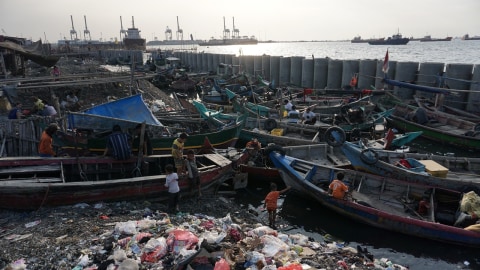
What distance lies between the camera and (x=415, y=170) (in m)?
10.6

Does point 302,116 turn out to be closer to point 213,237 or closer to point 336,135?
point 336,135

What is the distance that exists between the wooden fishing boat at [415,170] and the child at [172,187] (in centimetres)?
556

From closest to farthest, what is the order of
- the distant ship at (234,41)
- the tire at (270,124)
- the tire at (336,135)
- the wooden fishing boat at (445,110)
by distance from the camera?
the tire at (336,135), the tire at (270,124), the wooden fishing boat at (445,110), the distant ship at (234,41)

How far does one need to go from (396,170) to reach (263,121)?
8.08m

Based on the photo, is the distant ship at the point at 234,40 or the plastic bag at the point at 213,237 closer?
the plastic bag at the point at 213,237

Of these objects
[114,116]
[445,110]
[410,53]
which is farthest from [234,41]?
[114,116]

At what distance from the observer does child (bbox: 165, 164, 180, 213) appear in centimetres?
923

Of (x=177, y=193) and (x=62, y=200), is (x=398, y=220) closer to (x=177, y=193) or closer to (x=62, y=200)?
(x=177, y=193)

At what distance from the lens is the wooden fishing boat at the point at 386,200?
8703mm

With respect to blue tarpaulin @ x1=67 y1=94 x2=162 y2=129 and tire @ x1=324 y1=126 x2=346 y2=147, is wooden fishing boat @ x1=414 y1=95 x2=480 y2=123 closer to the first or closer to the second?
tire @ x1=324 y1=126 x2=346 y2=147

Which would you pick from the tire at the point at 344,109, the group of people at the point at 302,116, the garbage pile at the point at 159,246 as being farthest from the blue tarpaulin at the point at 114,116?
the tire at the point at 344,109

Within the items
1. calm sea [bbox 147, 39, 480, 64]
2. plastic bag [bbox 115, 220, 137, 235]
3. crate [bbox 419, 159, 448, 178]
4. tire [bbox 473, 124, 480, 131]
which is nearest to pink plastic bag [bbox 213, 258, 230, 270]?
plastic bag [bbox 115, 220, 137, 235]

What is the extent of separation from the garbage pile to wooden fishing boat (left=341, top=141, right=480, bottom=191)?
3.30 meters

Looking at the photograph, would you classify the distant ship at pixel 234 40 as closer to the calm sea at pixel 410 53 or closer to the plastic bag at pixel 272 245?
the calm sea at pixel 410 53
